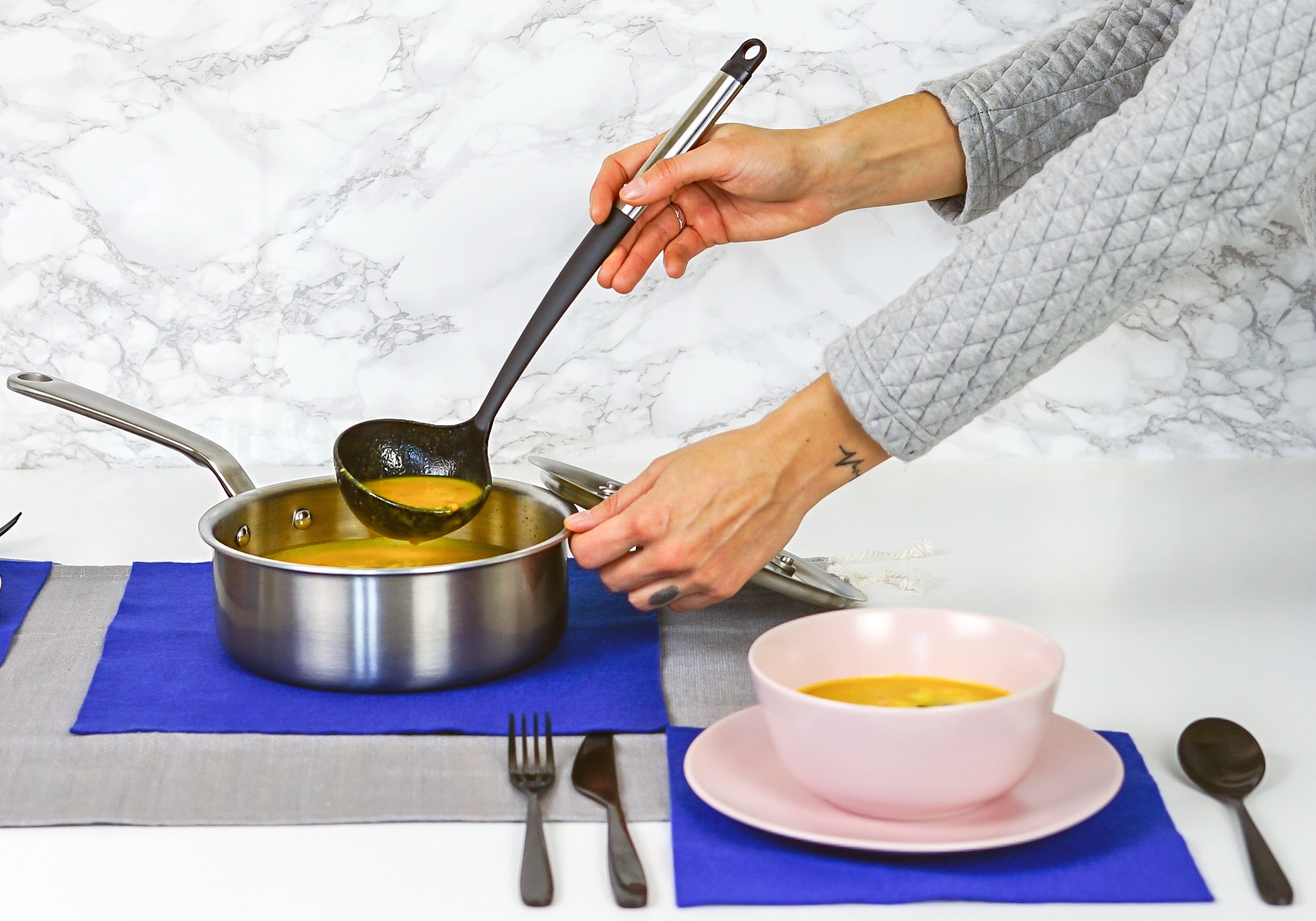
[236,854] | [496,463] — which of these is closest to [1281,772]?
[236,854]

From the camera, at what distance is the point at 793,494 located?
3.00 feet

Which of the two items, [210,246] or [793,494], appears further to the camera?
[210,246]

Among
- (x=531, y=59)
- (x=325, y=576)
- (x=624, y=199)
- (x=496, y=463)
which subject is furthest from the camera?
(x=496, y=463)

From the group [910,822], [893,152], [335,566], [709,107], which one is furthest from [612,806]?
[893,152]

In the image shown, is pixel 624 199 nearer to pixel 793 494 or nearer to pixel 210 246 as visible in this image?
pixel 793 494

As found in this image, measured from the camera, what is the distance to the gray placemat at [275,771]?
74cm

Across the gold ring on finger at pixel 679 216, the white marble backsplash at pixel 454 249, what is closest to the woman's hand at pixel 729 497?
the gold ring on finger at pixel 679 216

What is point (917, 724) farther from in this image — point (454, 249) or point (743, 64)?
point (454, 249)

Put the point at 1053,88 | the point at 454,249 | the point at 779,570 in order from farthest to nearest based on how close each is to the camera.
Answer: the point at 454,249
the point at 1053,88
the point at 779,570

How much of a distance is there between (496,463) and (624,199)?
25.2 inches

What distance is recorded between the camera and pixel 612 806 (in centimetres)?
73

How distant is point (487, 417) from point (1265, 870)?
0.64 m

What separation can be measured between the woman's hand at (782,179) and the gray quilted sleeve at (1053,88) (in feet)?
0.10

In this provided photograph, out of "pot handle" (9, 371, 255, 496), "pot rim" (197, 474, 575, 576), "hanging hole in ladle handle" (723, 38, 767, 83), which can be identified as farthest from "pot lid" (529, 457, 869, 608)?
"hanging hole in ladle handle" (723, 38, 767, 83)
